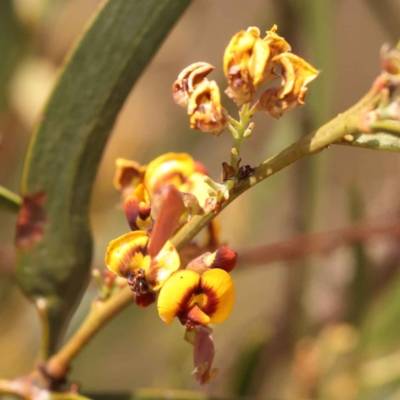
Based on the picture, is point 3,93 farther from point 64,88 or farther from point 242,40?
point 242,40

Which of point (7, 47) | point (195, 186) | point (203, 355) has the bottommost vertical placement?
point (203, 355)

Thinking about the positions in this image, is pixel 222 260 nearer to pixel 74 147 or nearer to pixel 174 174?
pixel 174 174

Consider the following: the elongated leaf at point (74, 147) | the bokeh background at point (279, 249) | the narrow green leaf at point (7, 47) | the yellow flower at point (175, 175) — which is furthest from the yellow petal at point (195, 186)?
the narrow green leaf at point (7, 47)

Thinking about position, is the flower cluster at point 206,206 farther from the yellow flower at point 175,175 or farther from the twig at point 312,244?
the twig at point 312,244

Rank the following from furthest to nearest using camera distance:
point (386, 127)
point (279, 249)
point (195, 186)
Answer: point (279, 249), point (195, 186), point (386, 127)

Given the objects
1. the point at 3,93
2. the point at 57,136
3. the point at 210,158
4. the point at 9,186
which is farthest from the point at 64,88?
the point at 210,158

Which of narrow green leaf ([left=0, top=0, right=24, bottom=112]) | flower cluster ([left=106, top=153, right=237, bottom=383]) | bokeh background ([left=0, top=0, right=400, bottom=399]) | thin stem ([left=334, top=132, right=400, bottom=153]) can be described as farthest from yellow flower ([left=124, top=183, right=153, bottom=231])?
narrow green leaf ([left=0, top=0, right=24, bottom=112])

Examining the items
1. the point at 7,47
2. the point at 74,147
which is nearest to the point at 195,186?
the point at 74,147
